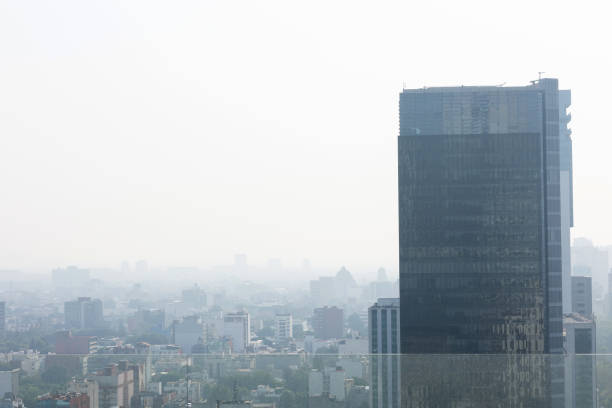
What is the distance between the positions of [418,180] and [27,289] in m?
53.2

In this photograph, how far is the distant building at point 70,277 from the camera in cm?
6644

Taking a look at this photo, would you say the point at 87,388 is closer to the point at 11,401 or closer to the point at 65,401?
the point at 65,401

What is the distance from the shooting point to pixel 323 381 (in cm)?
399

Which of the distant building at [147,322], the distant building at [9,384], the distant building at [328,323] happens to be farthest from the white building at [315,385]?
the distant building at [147,322]

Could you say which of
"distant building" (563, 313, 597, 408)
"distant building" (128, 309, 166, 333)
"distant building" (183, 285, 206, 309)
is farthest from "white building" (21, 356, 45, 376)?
"distant building" (183, 285, 206, 309)

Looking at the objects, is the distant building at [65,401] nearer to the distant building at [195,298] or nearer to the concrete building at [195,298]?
the concrete building at [195,298]

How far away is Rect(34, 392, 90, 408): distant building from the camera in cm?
416

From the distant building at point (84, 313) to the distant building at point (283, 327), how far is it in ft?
30.3

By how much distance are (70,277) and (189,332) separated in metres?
34.9

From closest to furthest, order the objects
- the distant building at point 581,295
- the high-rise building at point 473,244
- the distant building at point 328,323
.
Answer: the high-rise building at point 473,244, the distant building at point 581,295, the distant building at point 328,323

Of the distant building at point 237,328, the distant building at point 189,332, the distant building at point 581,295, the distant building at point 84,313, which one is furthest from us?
the distant building at point 84,313

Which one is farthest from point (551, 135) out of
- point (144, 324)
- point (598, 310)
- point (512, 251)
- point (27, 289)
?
point (27, 289)

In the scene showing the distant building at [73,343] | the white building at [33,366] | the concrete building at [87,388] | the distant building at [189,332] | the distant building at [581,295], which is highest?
the white building at [33,366]

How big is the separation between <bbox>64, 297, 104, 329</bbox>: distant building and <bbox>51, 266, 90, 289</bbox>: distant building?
68.9 feet
